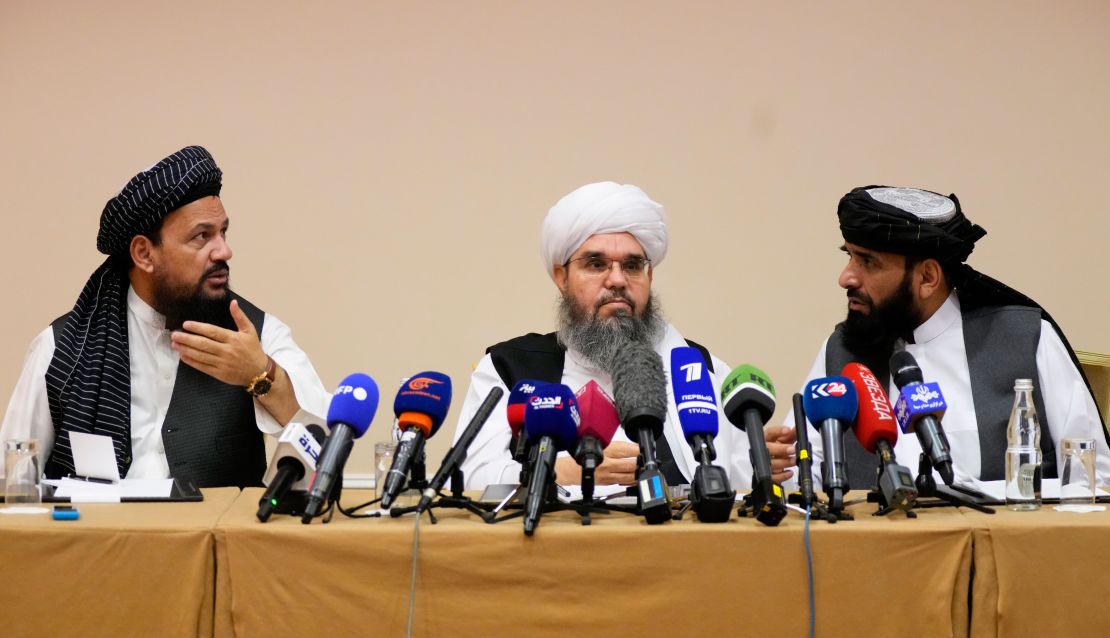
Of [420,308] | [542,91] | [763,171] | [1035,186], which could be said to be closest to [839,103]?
[763,171]

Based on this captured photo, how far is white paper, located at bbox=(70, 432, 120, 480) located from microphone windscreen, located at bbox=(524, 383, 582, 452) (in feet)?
3.74

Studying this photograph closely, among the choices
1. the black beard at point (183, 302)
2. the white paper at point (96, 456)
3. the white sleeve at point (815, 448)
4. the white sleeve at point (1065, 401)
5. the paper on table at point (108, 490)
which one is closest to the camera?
the paper on table at point (108, 490)

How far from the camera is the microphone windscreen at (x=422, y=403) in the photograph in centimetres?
242

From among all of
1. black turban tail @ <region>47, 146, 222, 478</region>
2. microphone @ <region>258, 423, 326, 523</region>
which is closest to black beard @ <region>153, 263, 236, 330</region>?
black turban tail @ <region>47, 146, 222, 478</region>

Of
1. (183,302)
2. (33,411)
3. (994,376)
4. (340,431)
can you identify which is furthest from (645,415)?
(33,411)

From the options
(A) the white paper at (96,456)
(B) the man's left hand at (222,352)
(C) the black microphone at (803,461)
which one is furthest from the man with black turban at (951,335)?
(A) the white paper at (96,456)

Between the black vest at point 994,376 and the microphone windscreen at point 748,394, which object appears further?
the black vest at point 994,376

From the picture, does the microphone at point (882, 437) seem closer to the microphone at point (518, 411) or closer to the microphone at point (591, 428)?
the microphone at point (591, 428)

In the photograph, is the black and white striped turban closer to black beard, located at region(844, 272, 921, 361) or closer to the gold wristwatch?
the gold wristwatch

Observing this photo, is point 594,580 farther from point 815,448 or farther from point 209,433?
point 209,433

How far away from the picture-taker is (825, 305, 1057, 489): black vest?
3.42m

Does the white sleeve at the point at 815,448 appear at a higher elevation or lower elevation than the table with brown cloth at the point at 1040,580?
higher

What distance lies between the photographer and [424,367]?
5.18 meters

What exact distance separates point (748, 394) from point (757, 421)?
6 centimetres
